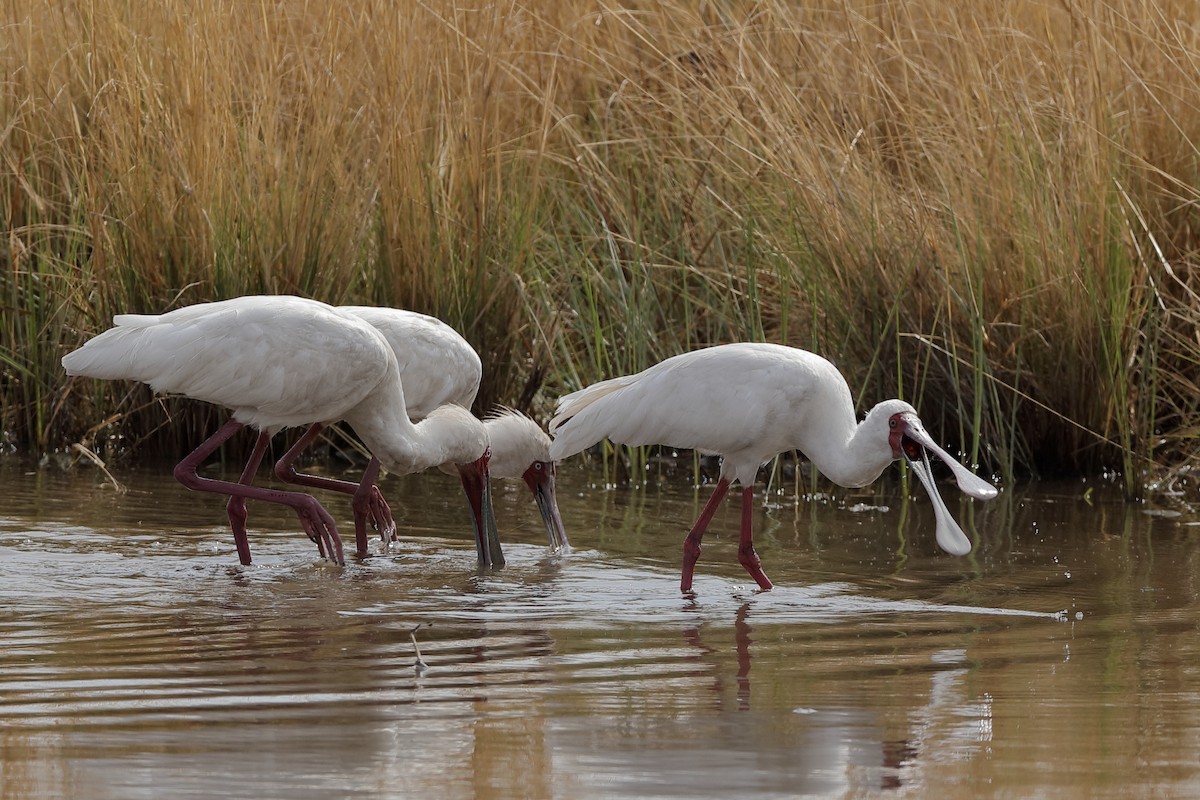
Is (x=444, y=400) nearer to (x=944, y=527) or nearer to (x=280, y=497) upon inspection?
(x=280, y=497)

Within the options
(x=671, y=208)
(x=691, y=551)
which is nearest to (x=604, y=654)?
(x=691, y=551)

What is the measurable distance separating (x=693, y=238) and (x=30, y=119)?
3.44m

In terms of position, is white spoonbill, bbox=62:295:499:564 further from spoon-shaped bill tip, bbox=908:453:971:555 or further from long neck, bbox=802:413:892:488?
spoon-shaped bill tip, bbox=908:453:971:555

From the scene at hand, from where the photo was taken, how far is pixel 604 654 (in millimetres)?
5359

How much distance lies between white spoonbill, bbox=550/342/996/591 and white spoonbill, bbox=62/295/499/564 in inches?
30.6

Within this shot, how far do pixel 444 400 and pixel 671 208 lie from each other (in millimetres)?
2366

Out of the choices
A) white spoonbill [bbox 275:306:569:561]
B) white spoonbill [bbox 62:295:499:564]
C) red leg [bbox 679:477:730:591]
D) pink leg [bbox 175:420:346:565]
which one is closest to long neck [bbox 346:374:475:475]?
white spoonbill [bbox 62:295:499:564]

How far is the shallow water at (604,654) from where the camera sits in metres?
3.90

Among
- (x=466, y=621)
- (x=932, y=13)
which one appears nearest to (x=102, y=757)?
(x=466, y=621)

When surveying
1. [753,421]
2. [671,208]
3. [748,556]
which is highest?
[671,208]

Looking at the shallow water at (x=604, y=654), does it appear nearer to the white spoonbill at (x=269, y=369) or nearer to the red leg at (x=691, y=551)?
the red leg at (x=691, y=551)

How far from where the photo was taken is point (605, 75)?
446 inches

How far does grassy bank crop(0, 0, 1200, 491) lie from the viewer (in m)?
8.98

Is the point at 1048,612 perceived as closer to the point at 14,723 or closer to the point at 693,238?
the point at 14,723
